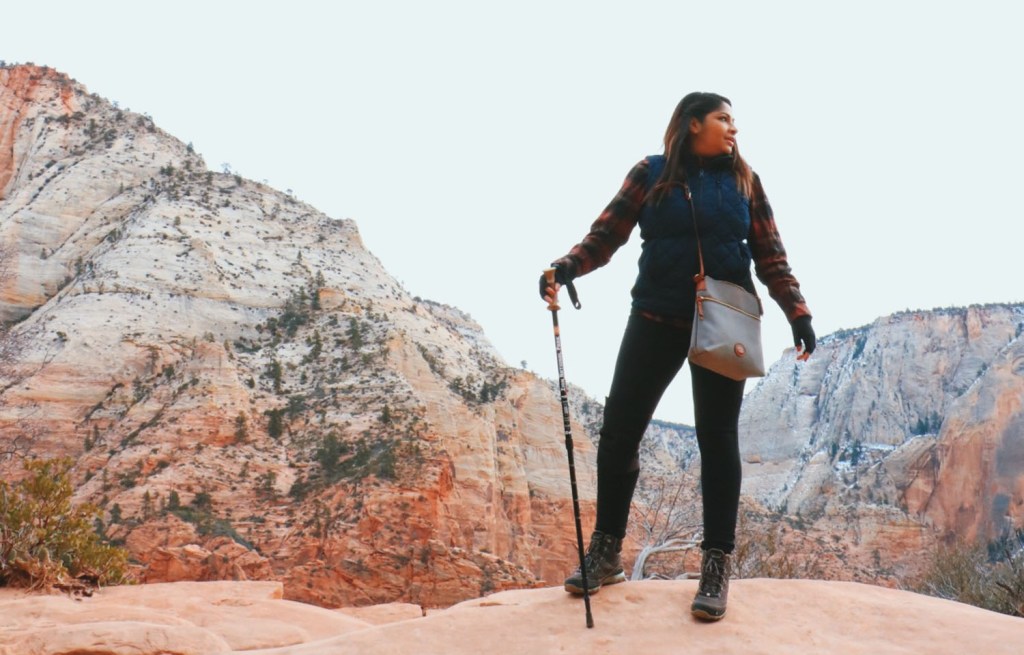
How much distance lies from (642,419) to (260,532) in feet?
73.8

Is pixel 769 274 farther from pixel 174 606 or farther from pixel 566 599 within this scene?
pixel 174 606

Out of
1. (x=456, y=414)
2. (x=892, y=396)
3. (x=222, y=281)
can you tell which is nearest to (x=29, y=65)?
(x=222, y=281)

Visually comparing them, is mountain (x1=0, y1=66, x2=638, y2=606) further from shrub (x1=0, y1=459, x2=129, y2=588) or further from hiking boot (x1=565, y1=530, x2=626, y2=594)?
hiking boot (x1=565, y1=530, x2=626, y2=594)

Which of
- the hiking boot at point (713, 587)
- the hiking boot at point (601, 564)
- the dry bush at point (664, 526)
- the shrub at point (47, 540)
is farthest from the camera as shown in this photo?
the dry bush at point (664, 526)

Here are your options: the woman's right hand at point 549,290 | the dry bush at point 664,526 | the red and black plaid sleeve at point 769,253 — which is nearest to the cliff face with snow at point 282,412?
the dry bush at point 664,526

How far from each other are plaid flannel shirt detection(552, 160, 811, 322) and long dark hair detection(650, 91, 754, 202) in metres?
0.10

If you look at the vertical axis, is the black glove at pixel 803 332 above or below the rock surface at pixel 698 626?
above

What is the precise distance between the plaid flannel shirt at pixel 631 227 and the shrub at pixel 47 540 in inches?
264

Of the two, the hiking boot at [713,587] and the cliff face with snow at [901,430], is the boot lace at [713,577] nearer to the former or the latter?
the hiking boot at [713,587]

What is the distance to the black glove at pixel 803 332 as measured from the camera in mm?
3703

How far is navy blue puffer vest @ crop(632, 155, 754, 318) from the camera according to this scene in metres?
3.54

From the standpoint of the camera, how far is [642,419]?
12.0 ft

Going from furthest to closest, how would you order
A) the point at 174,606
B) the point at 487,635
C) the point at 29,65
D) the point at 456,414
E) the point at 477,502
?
1. the point at 29,65
2. the point at 456,414
3. the point at 477,502
4. the point at 174,606
5. the point at 487,635

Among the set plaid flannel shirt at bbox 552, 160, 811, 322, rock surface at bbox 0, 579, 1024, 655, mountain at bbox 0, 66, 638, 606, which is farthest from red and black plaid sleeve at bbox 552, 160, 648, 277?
mountain at bbox 0, 66, 638, 606
